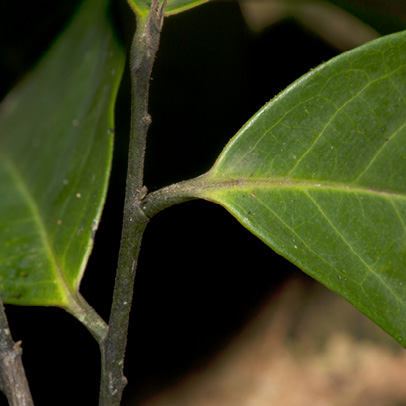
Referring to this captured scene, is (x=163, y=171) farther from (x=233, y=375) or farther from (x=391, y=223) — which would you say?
(x=391, y=223)

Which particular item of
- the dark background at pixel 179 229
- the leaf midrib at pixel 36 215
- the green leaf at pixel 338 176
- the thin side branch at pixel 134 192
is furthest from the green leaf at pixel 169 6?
the dark background at pixel 179 229

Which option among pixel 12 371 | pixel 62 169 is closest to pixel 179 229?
pixel 62 169

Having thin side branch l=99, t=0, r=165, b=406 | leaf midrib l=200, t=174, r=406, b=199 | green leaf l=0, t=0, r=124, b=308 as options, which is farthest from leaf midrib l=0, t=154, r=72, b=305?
leaf midrib l=200, t=174, r=406, b=199

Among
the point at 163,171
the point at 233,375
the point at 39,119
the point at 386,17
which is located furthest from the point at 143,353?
the point at 386,17

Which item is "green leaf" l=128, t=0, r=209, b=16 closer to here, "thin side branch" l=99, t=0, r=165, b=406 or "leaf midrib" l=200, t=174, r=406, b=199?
"thin side branch" l=99, t=0, r=165, b=406

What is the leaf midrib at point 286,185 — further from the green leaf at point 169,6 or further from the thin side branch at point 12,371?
the thin side branch at point 12,371

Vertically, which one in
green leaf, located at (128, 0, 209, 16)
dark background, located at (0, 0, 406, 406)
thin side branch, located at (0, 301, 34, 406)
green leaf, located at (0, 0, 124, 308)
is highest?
green leaf, located at (128, 0, 209, 16)

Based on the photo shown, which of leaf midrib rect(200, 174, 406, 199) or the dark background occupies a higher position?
leaf midrib rect(200, 174, 406, 199)

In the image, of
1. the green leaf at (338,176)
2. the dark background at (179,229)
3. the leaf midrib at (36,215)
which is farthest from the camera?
the dark background at (179,229)

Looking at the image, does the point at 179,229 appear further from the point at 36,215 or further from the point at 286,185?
the point at 286,185
